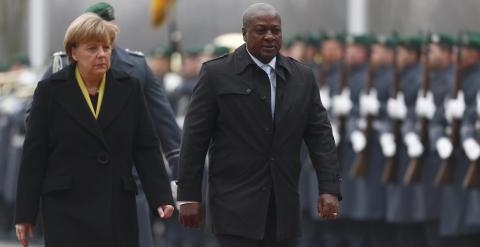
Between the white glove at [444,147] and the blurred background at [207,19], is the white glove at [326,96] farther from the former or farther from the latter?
the blurred background at [207,19]

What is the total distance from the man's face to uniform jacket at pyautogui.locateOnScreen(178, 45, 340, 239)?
10 cm

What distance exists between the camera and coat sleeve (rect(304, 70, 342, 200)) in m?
6.99

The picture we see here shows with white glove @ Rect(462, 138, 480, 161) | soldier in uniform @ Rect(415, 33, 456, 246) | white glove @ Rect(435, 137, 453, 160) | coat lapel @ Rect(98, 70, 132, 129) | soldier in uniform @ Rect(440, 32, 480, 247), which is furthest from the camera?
soldier in uniform @ Rect(415, 33, 456, 246)

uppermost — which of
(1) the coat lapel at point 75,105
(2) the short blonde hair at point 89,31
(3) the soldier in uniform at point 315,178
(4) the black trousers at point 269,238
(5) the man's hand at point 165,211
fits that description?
(2) the short blonde hair at point 89,31

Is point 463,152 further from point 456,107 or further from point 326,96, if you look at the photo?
point 326,96

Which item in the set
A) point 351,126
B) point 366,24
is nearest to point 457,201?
point 351,126

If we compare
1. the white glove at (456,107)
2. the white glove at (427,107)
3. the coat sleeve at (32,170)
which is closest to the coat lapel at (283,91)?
the coat sleeve at (32,170)

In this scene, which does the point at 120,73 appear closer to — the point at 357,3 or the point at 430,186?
the point at 430,186

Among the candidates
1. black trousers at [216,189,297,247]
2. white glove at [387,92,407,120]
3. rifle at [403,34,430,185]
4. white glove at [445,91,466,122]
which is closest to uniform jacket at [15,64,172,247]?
black trousers at [216,189,297,247]

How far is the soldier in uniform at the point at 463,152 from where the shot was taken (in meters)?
11.6

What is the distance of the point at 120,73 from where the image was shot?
7109 millimetres

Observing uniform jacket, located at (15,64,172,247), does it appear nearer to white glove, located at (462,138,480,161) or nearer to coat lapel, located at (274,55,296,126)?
coat lapel, located at (274,55,296,126)

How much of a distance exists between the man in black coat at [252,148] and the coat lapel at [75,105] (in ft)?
1.37

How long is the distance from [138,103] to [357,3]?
928 cm
